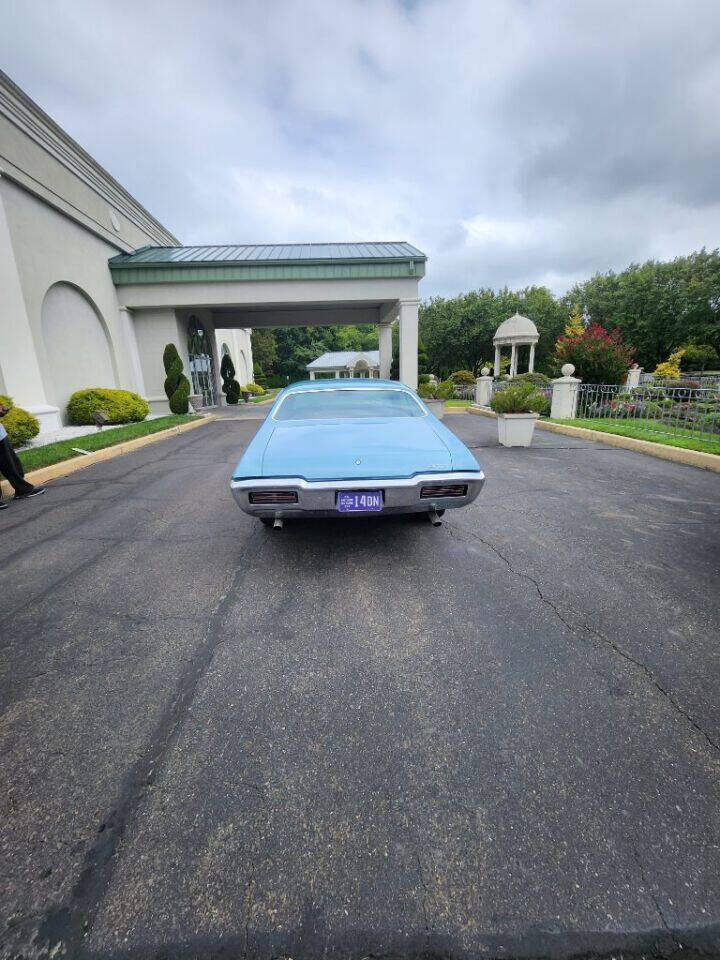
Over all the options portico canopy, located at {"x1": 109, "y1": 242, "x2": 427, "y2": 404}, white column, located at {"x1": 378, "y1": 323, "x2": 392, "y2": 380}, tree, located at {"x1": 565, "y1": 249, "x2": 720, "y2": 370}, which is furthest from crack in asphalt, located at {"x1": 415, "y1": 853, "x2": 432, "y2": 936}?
tree, located at {"x1": 565, "y1": 249, "x2": 720, "y2": 370}

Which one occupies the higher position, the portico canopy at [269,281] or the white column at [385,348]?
the portico canopy at [269,281]

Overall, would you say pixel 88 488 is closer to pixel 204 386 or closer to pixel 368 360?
pixel 204 386

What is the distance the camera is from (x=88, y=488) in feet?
19.3

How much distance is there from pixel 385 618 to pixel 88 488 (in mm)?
5237

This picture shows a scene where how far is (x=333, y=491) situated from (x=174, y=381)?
1438 cm

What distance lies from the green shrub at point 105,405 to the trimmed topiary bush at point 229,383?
35.4ft

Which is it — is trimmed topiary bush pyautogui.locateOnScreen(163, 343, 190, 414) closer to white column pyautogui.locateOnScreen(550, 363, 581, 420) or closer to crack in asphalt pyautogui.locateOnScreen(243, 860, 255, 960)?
white column pyautogui.locateOnScreen(550, 363, 581, 420)

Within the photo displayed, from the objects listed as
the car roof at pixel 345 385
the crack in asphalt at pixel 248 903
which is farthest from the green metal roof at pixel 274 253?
the crack in asphalt at pixel 248 903

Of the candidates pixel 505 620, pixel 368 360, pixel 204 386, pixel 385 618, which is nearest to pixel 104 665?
pixel 385 618

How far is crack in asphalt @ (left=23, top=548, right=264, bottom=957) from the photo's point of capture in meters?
1.16

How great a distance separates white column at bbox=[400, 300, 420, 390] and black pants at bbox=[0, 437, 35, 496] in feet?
39.9

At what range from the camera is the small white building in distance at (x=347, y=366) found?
37.4 m

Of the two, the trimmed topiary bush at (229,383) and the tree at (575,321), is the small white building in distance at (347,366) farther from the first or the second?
the tree at (575,321)

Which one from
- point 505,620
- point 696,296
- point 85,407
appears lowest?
point 505,620
